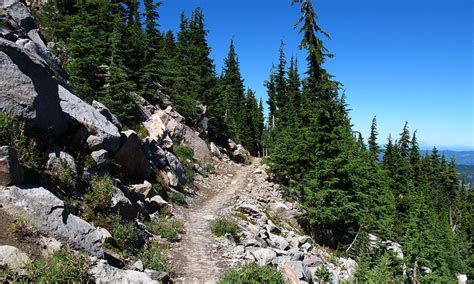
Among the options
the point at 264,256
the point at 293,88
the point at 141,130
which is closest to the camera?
the point at 264,256

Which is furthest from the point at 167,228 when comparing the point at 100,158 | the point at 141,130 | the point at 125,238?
the point at 141,130

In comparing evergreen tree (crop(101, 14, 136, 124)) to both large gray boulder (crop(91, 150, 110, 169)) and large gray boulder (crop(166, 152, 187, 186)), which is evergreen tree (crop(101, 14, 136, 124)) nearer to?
large gray boulder (crop(166, 152, 187, 186))

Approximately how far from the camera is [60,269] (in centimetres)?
752

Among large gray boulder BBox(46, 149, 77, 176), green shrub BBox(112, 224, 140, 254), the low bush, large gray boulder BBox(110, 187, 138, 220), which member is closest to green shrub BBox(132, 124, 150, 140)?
the low bush

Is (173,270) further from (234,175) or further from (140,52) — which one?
(140,52)

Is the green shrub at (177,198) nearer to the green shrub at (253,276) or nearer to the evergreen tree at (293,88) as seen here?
the green shrub at (253,276)

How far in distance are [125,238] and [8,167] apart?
14.0ft

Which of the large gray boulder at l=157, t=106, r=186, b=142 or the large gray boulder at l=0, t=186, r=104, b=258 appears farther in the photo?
the large gray boulder at l=157, t=106, r=186, b=142

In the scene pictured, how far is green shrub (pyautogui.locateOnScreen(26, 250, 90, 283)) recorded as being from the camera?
7197mm

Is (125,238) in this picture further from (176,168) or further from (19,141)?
(176,168)

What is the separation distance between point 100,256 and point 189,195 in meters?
13.1

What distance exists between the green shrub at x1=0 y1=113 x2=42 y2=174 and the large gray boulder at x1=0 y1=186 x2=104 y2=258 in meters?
1.34

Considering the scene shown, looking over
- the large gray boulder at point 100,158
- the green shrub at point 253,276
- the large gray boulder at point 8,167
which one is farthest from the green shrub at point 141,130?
the green shrub at point 253,276

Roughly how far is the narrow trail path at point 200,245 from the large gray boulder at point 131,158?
10.8 ft
